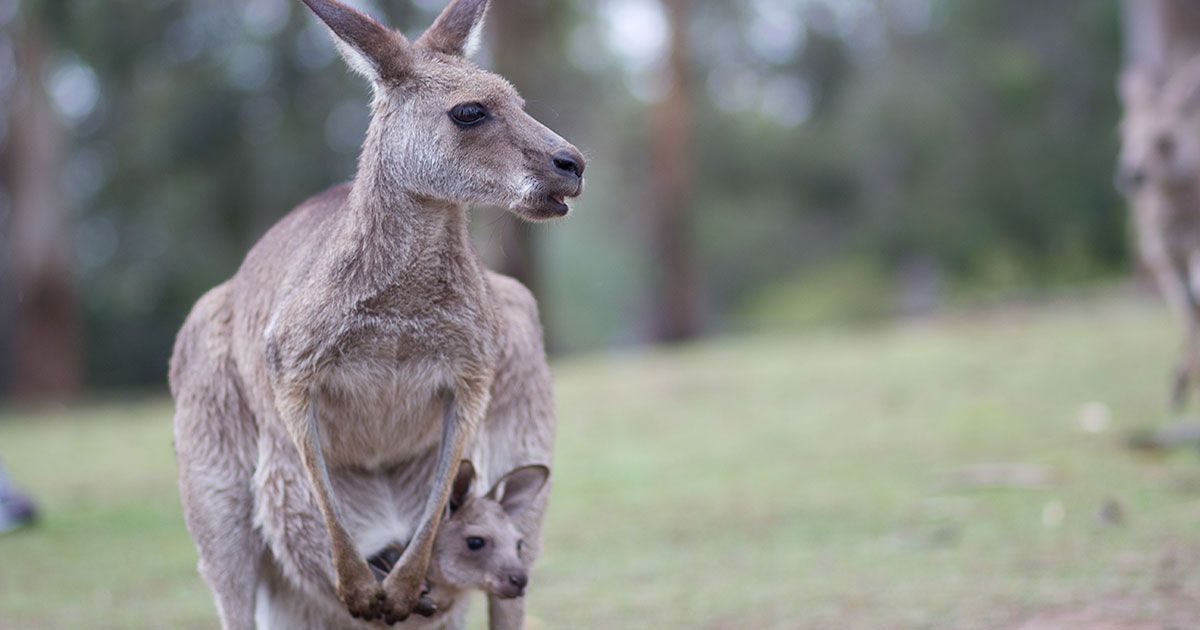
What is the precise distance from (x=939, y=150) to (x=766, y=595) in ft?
60.0

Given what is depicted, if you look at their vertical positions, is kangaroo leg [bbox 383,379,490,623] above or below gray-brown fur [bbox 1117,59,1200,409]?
below

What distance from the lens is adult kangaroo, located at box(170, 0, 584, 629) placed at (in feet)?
10.5

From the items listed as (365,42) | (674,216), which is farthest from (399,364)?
(674,216)

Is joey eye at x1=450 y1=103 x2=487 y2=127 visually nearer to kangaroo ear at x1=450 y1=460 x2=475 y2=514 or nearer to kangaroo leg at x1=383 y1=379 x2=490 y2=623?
kangaroo leg at x1=383 y1=379 x2=490 y2=623

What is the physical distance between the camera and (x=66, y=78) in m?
19.0

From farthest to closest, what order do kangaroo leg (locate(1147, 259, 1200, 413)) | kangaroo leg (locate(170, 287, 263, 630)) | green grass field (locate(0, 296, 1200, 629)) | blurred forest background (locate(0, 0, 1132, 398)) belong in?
1. blurred forest background (locate(0, 0, 1132, 398))
2. kangaroo leg (locate(1147, 259, 1200, 413))
3. green grass field (locate(0, 296, 1200, 629))
4. kangaroo leg (locate(170, 287, 263, 630))

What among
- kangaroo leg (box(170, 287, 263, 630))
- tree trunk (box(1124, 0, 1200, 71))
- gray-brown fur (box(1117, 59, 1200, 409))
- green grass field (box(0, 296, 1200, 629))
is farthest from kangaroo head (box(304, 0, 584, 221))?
tree trunk (box(1124, 0, 1200, 71))

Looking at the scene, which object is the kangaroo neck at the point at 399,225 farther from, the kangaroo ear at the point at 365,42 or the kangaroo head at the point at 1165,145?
the kangaroo head at the point at 1165,145

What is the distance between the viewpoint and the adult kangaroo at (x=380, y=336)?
3.21m

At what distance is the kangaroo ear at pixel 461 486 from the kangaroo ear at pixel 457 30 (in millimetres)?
1094

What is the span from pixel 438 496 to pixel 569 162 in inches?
34.4

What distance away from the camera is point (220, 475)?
11.5 ft

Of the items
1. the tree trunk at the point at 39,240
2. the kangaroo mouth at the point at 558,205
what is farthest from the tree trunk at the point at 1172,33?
the tree trunk at the point at 39,240

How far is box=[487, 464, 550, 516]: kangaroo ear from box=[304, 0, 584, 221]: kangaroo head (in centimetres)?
75
